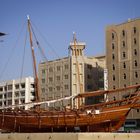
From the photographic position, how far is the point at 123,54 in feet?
313

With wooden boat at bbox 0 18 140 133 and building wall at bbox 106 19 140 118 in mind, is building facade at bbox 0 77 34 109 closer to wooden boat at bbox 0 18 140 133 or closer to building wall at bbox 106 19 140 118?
building wall at bbox 106 19 140 118

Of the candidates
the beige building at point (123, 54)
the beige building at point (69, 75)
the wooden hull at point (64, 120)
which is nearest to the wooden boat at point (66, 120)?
the wooden hull at point (64, 120)

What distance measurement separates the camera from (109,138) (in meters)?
25.2

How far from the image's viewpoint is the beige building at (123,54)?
92375 millimetres

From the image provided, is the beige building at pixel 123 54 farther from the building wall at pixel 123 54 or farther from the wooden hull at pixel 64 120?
the wooden hull at pixel 64 120

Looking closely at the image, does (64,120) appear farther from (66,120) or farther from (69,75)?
(69,75)

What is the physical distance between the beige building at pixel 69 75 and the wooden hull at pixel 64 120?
61235 millimetres

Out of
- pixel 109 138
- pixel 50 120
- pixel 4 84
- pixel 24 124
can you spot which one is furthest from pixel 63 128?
pixel 4 84

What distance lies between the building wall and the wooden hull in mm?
52935

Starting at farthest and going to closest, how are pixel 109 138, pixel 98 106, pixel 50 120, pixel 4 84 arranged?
pixel 4 84 → pixel 98 106 → pixel 50 120 → pixel 109 138

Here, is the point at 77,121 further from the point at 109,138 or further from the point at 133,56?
the point at 133,56

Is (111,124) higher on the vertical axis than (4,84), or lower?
lower

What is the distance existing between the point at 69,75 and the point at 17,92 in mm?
26600

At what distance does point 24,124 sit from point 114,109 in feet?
33.3
